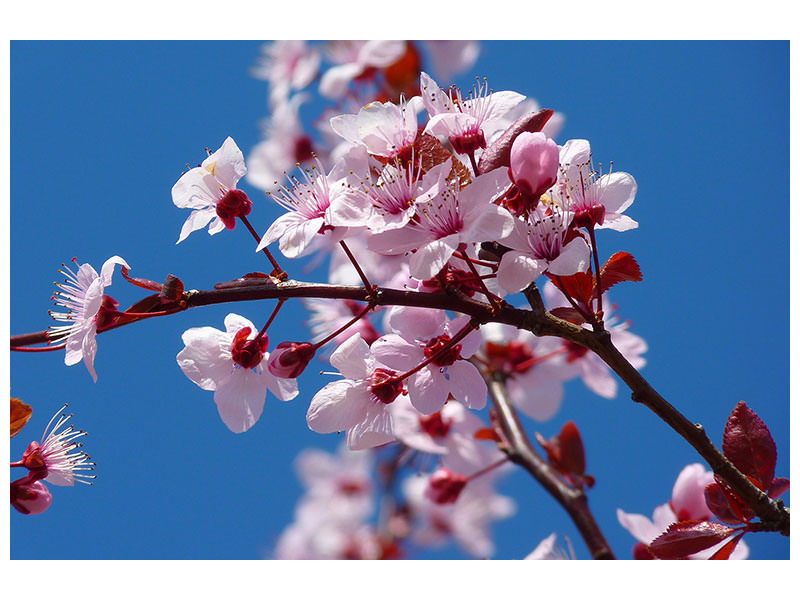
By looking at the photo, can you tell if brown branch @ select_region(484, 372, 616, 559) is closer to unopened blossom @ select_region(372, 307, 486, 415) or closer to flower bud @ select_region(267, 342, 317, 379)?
unopened blossom @ select_region(372, 307, 486, 415)

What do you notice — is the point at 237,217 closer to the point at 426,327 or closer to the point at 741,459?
the point at 426,327

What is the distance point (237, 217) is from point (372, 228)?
24cm

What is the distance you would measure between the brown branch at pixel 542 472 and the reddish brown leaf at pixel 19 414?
3.22 feet

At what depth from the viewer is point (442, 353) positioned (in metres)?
0.94

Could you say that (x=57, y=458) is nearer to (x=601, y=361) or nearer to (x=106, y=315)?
(x=106, y=315)

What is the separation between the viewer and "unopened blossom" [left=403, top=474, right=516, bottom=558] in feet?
9.09

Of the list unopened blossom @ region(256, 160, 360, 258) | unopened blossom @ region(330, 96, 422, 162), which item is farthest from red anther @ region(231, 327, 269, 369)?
unopened blossom @ region(330, 96, 422, 162)

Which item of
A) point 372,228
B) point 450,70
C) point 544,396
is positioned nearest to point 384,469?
point 544,396

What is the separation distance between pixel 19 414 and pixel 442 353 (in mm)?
639

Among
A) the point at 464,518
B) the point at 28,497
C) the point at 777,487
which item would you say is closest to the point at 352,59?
the point at 28,497

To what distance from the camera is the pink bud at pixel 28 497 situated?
106 centimetres

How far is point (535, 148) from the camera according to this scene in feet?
2.85
